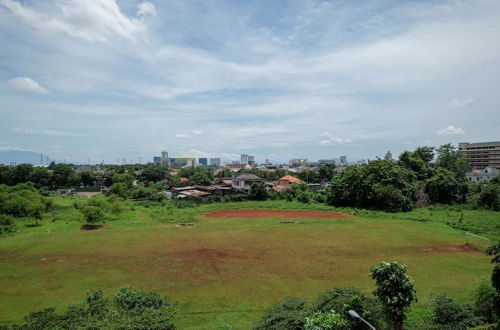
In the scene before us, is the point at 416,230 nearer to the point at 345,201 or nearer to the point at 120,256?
the point at 345,201

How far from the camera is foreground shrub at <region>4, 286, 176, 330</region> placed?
10125mm

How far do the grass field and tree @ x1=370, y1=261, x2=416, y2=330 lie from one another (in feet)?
17.3

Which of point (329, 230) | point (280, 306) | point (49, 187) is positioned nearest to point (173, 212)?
point (329, 230)

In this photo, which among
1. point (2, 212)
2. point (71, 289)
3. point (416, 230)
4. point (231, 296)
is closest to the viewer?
point (231, 296)

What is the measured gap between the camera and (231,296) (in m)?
17.1

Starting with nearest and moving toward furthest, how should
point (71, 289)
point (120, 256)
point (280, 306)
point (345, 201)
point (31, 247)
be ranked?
1. point (280, 306)
2. point (71, 289)
3. point (120, 256)
4. point (31, 247)
5. point (345, 201)

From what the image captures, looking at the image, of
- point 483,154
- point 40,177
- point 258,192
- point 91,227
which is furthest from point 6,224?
point 483,154

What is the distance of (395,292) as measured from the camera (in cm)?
1114

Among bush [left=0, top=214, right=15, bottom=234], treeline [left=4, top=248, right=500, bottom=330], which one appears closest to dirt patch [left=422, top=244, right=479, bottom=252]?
treeline [left=4, top=248, right=500, bottom=330]

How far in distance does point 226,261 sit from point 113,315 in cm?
1312

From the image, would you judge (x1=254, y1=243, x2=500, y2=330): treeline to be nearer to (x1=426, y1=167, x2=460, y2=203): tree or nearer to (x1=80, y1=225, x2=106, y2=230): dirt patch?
(x1=80, y1=225, x2=106, y2=230): dirt patch

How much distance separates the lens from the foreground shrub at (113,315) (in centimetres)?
1012

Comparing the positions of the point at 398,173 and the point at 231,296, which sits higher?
the point at 398,173

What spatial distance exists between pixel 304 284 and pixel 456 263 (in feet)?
41.4
